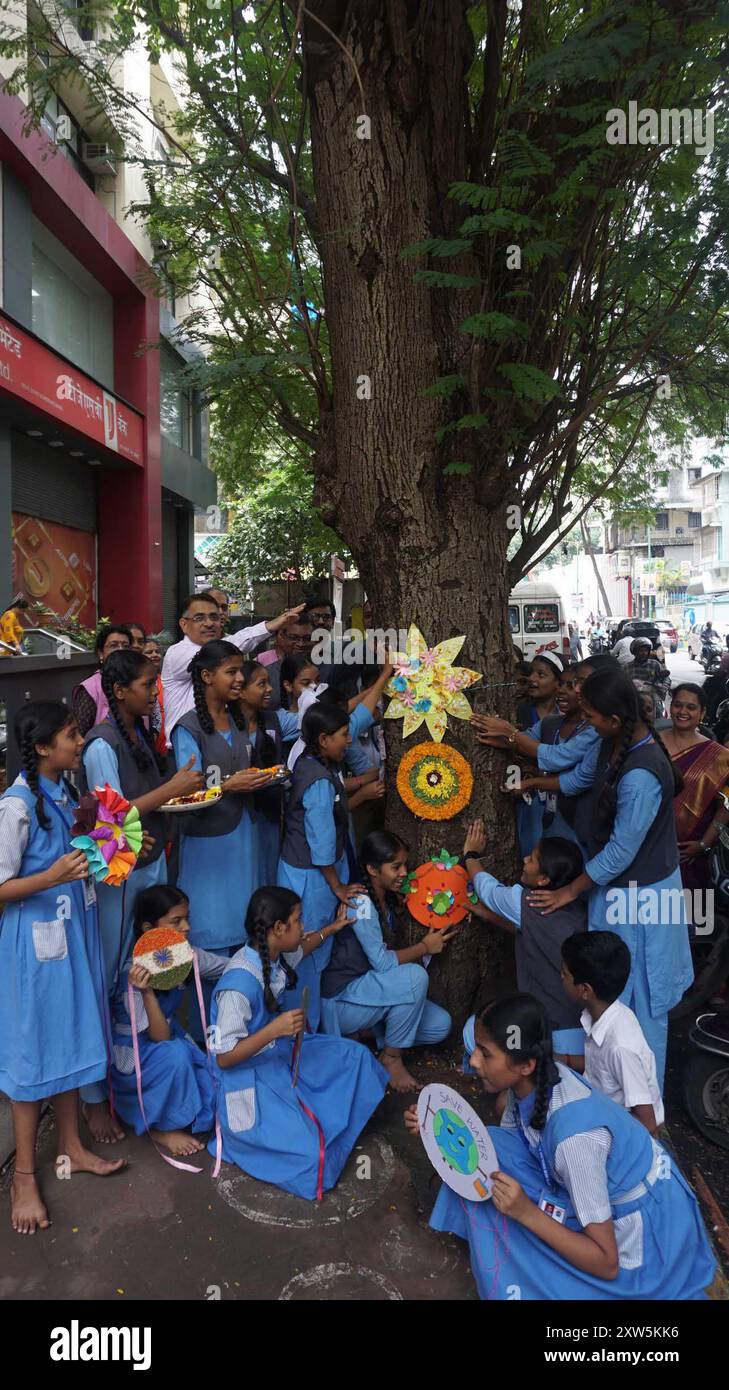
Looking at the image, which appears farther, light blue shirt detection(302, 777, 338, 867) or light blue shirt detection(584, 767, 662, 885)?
light blue shirt detection(302, 777, 338, 867)

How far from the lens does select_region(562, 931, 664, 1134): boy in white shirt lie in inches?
105

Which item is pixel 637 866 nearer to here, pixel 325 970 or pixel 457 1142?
pixel 457 1142

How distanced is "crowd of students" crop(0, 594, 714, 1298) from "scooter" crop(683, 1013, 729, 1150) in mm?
144

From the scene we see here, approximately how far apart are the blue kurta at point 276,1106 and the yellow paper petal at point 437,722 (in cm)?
129

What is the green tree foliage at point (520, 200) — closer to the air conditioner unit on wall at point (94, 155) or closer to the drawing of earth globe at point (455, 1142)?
the drawing of earth globe at point (455, 1142)

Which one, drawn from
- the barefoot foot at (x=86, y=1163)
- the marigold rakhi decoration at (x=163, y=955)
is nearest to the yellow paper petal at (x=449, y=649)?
the marigold rakhi decoration at (x=163, y=955)

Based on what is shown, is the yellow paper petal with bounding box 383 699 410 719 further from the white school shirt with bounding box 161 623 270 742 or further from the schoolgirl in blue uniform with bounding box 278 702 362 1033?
the white school shirt with bounding box 161 623 270 742

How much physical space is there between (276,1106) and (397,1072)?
718mm

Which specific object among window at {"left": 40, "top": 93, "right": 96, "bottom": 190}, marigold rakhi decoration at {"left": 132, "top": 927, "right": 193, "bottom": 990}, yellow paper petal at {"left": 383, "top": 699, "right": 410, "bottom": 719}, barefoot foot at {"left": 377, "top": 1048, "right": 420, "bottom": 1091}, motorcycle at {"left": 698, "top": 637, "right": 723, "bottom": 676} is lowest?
barefoot foot at {"left": 377, "top": 1048, "right": 420, "bottom": 1091}

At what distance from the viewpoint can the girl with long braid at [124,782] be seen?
329 cm

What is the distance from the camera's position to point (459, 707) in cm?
393

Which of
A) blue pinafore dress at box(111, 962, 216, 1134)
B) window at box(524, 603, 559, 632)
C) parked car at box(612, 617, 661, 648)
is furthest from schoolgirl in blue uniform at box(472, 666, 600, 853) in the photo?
parked car at box(612, 617, 661, 648)

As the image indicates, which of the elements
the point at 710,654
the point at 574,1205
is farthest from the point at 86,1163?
the point at 710,654
